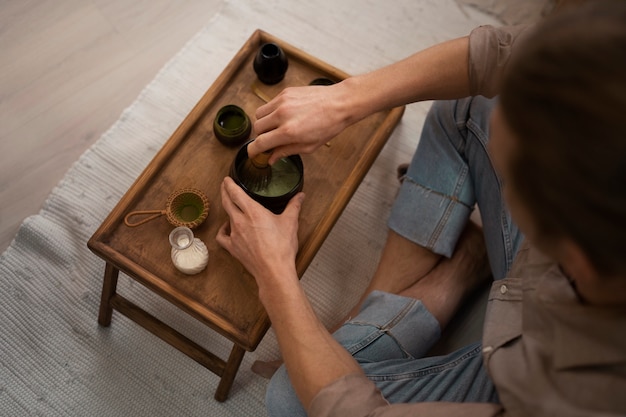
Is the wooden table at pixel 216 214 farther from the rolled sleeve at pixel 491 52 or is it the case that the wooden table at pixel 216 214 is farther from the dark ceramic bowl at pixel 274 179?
the rolled sleeve at pixel 491 52

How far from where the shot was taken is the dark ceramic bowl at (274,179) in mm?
1057

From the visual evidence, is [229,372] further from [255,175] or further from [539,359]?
[539,359]

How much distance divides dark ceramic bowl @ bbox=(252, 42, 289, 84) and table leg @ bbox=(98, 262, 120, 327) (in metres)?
0.51

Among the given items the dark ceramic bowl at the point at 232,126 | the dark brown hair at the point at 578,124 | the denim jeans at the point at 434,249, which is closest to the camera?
the dark brown hair at the point at 578,124

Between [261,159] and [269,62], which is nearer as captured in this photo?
[261,159]

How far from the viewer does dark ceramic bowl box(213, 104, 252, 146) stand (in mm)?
1158

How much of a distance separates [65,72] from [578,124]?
61.0 inches

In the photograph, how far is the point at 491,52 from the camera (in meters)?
1.06

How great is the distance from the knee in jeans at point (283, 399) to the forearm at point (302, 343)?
0.40 ft

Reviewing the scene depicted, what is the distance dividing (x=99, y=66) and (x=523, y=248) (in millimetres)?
1321

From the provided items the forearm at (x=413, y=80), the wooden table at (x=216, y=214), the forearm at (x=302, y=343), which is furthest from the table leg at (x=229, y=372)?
the forearm at (x=413, y=80)

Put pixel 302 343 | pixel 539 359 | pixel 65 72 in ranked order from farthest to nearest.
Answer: pixel 65 72 < pixel 302 343 < pixel 539 359

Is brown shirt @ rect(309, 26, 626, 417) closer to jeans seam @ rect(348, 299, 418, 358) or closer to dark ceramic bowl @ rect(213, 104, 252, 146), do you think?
jeans seam @ rect(348, 299, 418, 358)

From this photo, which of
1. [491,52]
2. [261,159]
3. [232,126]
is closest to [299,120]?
[261,159]
